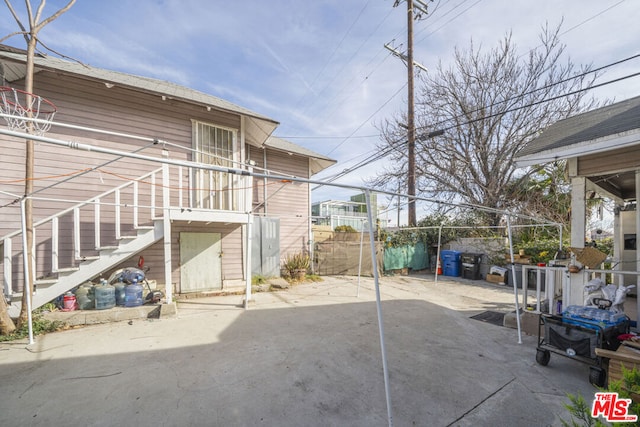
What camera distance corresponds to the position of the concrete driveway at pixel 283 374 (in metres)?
2.33

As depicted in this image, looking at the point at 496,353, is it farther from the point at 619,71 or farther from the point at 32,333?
the point at 32,333

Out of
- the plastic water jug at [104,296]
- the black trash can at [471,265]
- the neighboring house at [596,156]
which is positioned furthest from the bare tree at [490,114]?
the plastic water jug at [104,296]

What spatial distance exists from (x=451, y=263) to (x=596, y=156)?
6.92 metres

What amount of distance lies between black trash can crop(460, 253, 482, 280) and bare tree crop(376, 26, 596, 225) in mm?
2729

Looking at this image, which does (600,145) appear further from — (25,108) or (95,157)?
(95,157)

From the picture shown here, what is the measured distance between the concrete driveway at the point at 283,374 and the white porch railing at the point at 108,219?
167 cm

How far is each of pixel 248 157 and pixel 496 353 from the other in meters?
8.03

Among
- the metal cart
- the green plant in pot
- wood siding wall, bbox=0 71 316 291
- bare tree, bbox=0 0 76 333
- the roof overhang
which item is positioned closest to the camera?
the metal cart

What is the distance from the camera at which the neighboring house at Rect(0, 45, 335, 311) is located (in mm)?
5084

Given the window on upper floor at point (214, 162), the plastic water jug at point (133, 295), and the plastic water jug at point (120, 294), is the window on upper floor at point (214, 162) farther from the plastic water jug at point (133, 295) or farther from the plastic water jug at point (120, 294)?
the plastic water jug at point (120, 294)

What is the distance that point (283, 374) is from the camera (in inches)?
117

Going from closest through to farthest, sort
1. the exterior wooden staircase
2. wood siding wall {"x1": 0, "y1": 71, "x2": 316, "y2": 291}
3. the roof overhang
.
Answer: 1. the roof overhang
2. the exterior wooden staircase
3. wood siding wall {"x1": 0, "y1": 71, "x2": 316, "y2": 291}

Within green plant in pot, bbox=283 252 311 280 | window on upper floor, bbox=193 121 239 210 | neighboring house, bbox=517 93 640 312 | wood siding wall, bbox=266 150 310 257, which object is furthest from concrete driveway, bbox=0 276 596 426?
wood siding wall, bbox=266 150 310 257

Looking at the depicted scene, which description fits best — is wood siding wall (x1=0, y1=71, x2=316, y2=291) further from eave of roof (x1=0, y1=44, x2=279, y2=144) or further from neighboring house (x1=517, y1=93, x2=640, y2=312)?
neighboring house (x1=517, y1=93, x2=640, y2=312)
